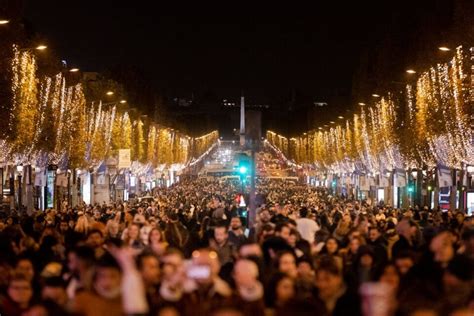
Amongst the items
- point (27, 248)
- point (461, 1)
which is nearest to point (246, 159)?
point (27, 248)

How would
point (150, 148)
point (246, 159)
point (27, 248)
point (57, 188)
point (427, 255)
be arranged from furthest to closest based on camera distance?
point (150, 148) < point (57, 188) < point (246, 159) < point (27, 248) < point (427, 255)

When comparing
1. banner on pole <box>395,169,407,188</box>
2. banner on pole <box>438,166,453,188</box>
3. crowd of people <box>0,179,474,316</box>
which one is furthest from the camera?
banner on pole <box>395,169,407,188</box>

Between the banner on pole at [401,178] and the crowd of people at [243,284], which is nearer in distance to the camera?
the crowd of people at [243,284]

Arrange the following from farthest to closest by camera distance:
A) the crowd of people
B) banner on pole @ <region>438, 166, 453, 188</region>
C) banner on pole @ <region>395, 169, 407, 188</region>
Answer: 1. banner on pole @ <region>395, 169, 407, 188</region>
2. banner on pole @ <region>438, 166, 453, 188</region>
3. the crowd of people

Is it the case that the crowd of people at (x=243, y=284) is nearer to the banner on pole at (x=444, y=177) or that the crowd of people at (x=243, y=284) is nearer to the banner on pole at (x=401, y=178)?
the banner on pole at (x=444, y=177)

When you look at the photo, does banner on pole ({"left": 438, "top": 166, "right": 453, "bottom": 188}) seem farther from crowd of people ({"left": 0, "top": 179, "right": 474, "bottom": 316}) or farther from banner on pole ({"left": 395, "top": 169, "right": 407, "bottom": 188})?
crowd of people ({"left": 0, "top": 179, "right": 474, "bottom": 316})

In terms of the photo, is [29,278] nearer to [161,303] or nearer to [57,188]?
[161,303]

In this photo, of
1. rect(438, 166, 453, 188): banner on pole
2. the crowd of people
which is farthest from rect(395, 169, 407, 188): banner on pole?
the crowd of people

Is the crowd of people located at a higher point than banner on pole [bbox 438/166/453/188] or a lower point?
lower

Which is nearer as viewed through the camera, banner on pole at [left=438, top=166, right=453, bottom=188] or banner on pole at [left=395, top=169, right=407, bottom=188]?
banner on pole at [left=438, top=166, right=453, bottom=188]

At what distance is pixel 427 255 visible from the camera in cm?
1324

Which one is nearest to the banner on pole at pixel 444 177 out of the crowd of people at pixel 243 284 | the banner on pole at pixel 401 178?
the banner on pole at pixel 401 178

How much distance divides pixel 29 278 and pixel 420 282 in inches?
164

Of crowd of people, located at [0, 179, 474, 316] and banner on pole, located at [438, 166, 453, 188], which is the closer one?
crowd of people, located at [0, 179, 474, 316]
